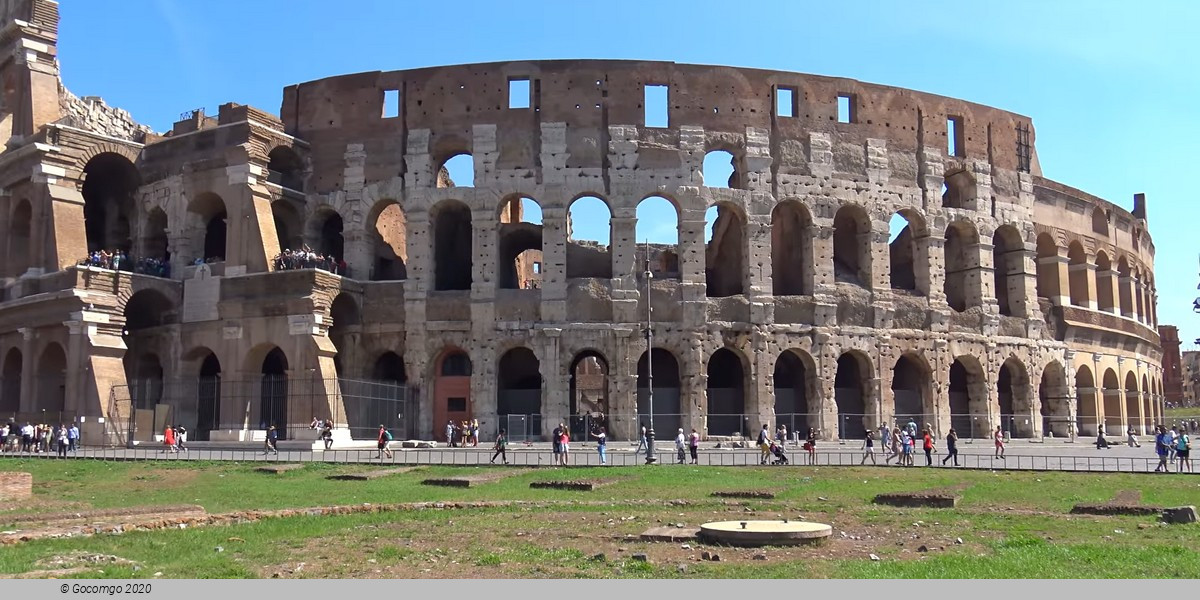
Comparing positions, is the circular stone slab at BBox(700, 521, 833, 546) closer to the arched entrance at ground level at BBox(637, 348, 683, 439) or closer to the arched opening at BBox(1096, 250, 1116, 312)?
the arched entrance at ground level at BBox(637, 348, 683, 439)

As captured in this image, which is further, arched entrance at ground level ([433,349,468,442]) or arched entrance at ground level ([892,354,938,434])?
arched entrance at ground level ([892,354,938,434])

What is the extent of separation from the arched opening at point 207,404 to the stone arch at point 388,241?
7.08m

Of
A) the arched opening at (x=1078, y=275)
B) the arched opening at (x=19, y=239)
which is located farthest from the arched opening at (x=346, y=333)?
the arched opening at (x=1078, y=275)

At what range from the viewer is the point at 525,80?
40719mm

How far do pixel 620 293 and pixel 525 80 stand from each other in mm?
9032

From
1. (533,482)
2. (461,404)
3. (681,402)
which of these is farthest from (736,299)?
(533,482)

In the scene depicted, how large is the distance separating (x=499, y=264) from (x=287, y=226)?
8877 millimetres

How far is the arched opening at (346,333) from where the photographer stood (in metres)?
40.4

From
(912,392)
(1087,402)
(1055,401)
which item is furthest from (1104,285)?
(912,392)

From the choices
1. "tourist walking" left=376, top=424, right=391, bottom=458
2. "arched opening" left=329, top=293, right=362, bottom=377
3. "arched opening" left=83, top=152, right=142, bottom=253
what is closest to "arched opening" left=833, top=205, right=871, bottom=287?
"arched opening" left=329, top=293, right=362, bottom=377

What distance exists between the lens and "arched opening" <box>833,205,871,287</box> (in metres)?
41.8

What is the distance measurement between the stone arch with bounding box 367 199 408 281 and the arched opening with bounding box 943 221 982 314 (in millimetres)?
22714

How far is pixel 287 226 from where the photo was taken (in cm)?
4275

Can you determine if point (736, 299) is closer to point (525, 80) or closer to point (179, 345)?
→ point (525, 80)
